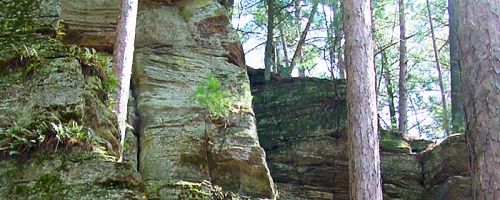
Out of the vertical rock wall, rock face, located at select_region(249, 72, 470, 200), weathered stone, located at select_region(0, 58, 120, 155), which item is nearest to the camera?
weathered stone, located at select_region(0, 58, 120, 155)

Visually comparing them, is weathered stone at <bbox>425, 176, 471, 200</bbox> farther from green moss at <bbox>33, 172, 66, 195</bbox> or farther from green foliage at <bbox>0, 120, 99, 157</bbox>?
green moss at <bbox>33, 172, 66, 195</bbox>

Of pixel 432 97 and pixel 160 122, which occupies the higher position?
pixel 432 97

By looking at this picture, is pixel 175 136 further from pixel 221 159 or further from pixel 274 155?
→ pixel 274 155

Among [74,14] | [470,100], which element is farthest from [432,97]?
[470,100]

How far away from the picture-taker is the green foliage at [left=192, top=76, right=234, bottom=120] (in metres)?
11.4

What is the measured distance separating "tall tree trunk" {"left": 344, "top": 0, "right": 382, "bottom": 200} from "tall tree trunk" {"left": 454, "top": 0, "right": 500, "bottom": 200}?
378 cm

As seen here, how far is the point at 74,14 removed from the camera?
12367 mm

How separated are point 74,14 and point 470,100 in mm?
9237

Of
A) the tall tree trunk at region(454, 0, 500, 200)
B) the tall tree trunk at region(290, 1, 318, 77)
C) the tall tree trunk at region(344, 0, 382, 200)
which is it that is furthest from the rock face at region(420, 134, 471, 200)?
the tall tree trunk at region(454, 0, 500, 200)

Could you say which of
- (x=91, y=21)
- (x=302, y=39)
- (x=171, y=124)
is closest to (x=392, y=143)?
(x=302, y=39)

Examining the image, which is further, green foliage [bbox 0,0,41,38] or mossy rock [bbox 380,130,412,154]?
mossy rock [bbox 380,130,412,154]

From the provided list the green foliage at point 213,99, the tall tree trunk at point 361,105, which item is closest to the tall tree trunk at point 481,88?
the tall tree trunk at point 361,105

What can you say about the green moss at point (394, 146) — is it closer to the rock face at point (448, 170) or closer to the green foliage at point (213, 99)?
the rock face at point (448, 170)

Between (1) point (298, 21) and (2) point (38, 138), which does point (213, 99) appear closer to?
(2) point (38, 138)
